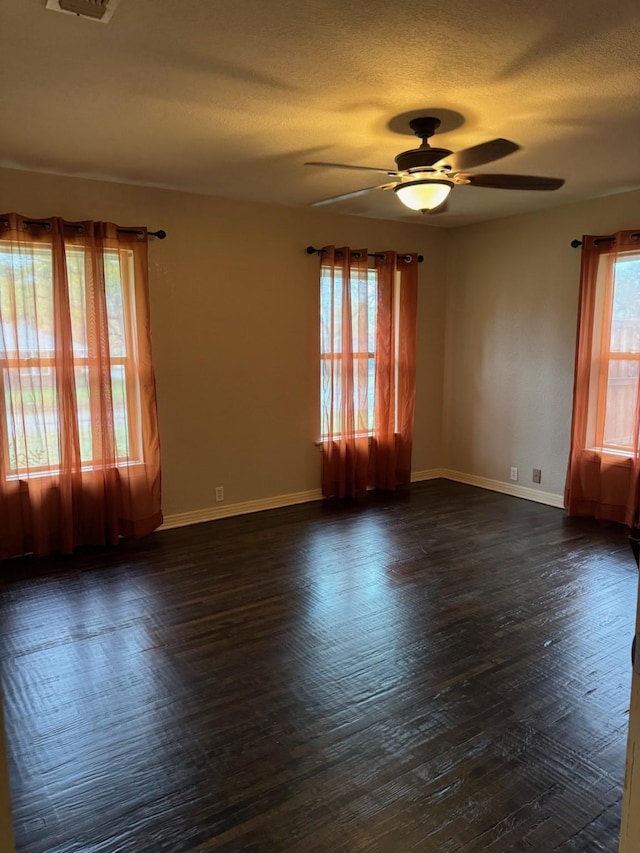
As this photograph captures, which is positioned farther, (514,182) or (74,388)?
(74,388)

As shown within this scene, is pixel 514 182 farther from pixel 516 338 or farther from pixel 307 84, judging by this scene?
pixel 516 338

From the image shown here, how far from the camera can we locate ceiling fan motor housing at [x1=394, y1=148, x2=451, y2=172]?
8.98ft

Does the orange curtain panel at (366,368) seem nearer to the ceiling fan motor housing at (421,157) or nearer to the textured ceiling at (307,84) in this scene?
the textured ceiling at (307,84)

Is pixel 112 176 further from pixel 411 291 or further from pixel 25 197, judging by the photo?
pixel 411 291

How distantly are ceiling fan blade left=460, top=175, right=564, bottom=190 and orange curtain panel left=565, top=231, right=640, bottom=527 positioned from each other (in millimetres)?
1770

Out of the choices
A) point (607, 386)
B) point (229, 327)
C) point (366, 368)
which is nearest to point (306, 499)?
point (366, 368)

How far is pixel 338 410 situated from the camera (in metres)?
5.17

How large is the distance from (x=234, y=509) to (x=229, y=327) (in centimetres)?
149

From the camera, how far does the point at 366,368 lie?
17.1ft

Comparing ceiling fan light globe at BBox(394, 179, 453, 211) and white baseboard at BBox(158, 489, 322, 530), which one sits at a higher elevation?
ceiling fan light globe at BBox(394, 179, 453, 211)

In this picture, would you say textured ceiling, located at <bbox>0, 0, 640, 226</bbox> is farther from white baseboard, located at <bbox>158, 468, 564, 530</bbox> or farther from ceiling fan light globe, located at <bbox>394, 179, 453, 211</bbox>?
white baseboard, located at <bbox>158, 468, 564, 530</bbox>

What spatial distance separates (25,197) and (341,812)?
12.6 feet

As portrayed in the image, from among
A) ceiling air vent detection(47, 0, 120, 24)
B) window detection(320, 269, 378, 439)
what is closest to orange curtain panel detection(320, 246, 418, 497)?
window detection(320, 269, 378, 439)

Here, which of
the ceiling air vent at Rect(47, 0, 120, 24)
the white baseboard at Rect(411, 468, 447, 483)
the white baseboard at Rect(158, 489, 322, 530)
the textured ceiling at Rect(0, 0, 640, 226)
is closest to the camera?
the ceiling air vent at Rect(47, 0, 120, 24)
